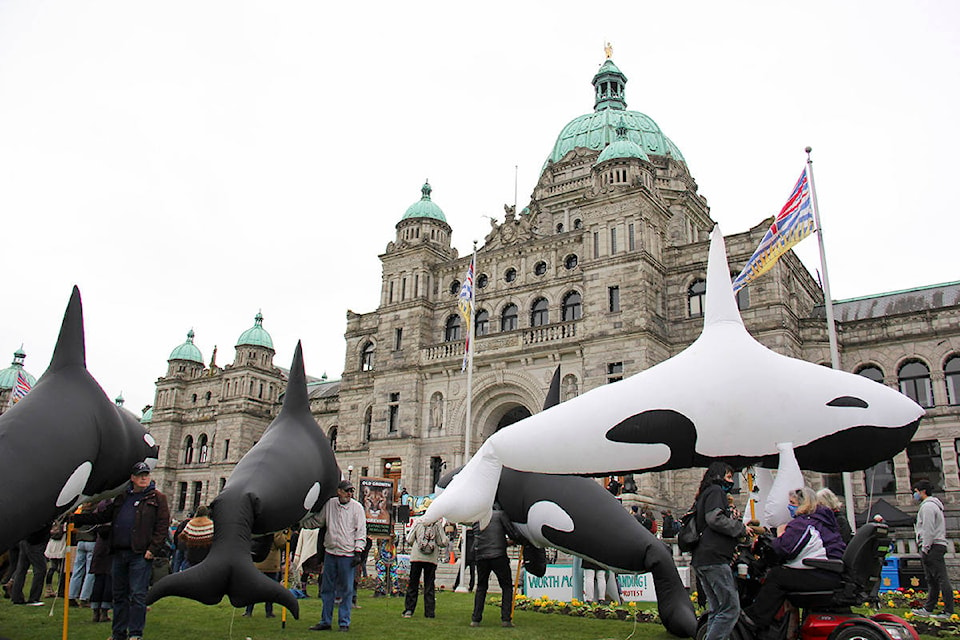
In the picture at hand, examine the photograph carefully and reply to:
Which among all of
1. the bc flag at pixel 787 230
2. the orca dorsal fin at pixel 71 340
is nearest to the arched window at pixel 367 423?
the bc flag at pixel 787 230

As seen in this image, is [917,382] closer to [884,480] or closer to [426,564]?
[884,480]

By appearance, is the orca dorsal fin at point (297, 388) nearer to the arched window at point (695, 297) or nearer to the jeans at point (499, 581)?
the jeans at point (499, 581)

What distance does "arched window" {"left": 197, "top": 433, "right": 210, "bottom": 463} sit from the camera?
171 feet

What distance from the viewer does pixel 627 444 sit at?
864 cm

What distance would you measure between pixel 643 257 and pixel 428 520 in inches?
915

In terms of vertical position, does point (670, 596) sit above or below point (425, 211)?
A: below

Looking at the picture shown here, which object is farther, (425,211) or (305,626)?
(425,211)

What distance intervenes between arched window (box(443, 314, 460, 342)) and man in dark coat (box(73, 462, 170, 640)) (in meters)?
26.9

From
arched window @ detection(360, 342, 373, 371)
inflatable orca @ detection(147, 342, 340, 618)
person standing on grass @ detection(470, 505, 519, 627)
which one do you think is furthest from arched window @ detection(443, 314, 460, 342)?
person standing on grass @ detection(470, 505, 519, 627)

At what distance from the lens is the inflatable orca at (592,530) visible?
938cm

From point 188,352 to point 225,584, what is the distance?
52.2 meters

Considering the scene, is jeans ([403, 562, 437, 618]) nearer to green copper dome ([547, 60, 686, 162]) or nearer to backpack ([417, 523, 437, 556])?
backpack ([417, 523, 437, 556])

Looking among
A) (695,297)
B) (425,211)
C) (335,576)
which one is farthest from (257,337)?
(335,576)

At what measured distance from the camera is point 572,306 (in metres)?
32.6
